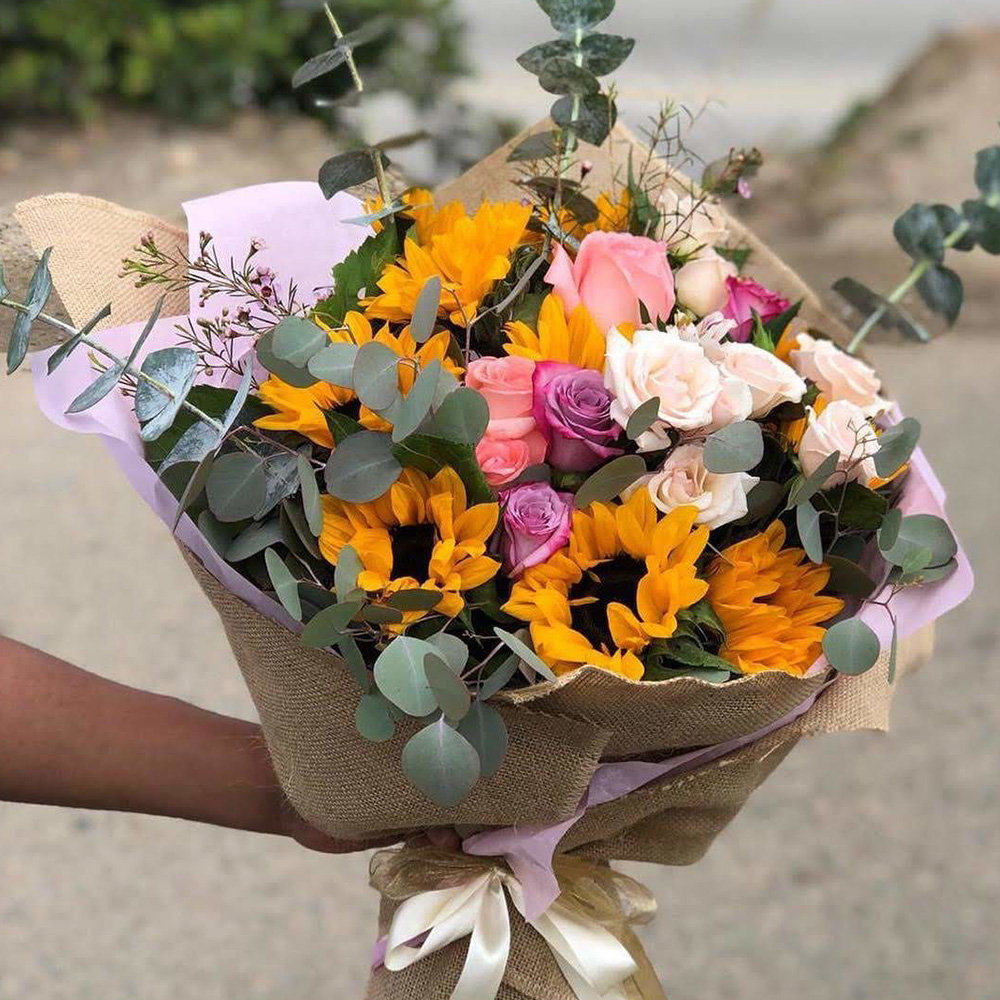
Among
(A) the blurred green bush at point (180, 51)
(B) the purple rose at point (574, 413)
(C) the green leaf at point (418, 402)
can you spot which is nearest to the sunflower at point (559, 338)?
(B) the purple rose at point (574, 413)

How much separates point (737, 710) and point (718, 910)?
1.81 m

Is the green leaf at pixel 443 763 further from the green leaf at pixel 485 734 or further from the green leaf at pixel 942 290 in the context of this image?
the green leaf at pixel 942 290

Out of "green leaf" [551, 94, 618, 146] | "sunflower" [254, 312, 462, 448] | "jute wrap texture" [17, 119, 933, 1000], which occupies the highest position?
"green leaf" [551, 94, 618, 146]

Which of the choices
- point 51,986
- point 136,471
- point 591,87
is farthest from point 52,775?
point 51,986

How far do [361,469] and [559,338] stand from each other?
177mm

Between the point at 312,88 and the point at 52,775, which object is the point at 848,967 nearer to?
the point at 52,775

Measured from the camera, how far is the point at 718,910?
270 cm

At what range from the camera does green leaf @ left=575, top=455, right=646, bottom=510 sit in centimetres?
97

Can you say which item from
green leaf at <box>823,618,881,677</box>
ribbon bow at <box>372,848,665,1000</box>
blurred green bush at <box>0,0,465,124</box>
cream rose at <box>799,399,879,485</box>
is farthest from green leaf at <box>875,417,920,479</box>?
blurred green bush at <box>0,0,465,124</box>

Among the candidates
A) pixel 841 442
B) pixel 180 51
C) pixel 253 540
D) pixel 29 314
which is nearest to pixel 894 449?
pixel 841 442

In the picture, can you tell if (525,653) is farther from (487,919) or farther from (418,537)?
(487,919)

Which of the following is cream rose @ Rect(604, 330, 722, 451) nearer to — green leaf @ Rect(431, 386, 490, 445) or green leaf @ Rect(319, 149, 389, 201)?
green leaf @ Rect(431, 386, 490, 445)

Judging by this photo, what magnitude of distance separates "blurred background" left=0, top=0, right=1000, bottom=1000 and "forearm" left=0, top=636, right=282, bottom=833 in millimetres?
378

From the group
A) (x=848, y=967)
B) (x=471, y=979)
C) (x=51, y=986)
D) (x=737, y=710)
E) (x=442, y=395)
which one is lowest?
(x=51, y=986)
